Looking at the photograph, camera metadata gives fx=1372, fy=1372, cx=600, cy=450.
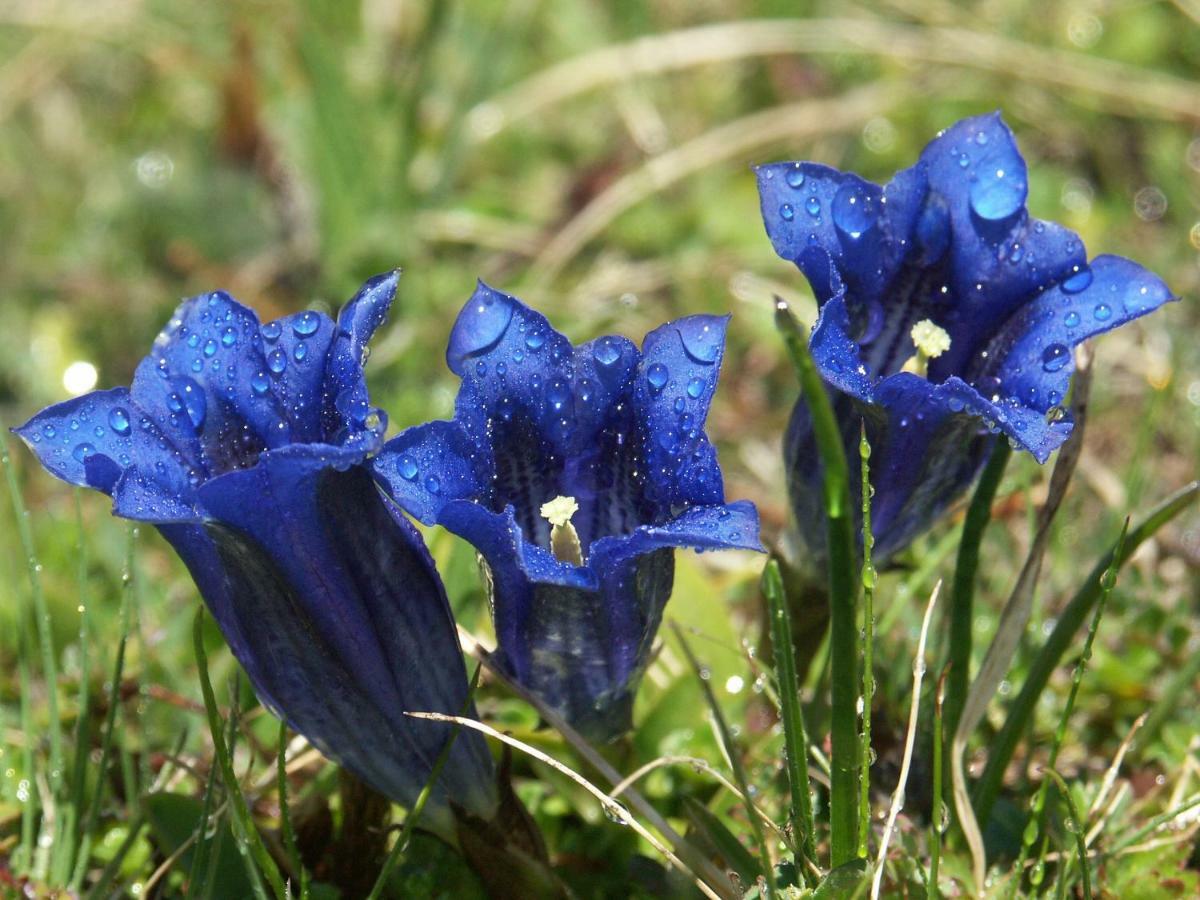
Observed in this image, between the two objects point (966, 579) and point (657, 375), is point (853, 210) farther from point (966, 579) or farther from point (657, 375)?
point (966, 579)

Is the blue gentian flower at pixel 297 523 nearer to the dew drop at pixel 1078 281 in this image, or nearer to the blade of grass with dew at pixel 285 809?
the blade of grass with dew at pixel 285 809

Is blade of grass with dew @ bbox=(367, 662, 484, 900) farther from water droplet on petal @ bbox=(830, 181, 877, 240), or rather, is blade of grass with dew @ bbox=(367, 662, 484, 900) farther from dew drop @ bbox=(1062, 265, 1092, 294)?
dew drop @ bbox=(1062, 265, 1092, 294)

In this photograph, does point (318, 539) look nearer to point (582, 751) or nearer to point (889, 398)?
point (582, 751)

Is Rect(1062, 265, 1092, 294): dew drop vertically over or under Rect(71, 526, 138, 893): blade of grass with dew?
over

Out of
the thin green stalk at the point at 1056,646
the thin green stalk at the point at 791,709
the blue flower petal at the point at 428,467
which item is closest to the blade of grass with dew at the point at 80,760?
the blue flower petal at the point at 428,467

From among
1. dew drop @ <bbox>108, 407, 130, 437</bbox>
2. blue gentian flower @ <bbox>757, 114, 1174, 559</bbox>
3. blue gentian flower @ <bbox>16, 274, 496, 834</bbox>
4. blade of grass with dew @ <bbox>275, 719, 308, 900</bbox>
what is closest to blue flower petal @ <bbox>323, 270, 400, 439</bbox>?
blue gentian flower @ <bbox>16, 274, 496, 834</bbox>

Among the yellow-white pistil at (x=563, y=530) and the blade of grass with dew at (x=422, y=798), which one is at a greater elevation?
the yellow-white pistil at (x=563, y=530)

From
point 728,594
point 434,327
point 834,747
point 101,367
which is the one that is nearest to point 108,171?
point 101,367
